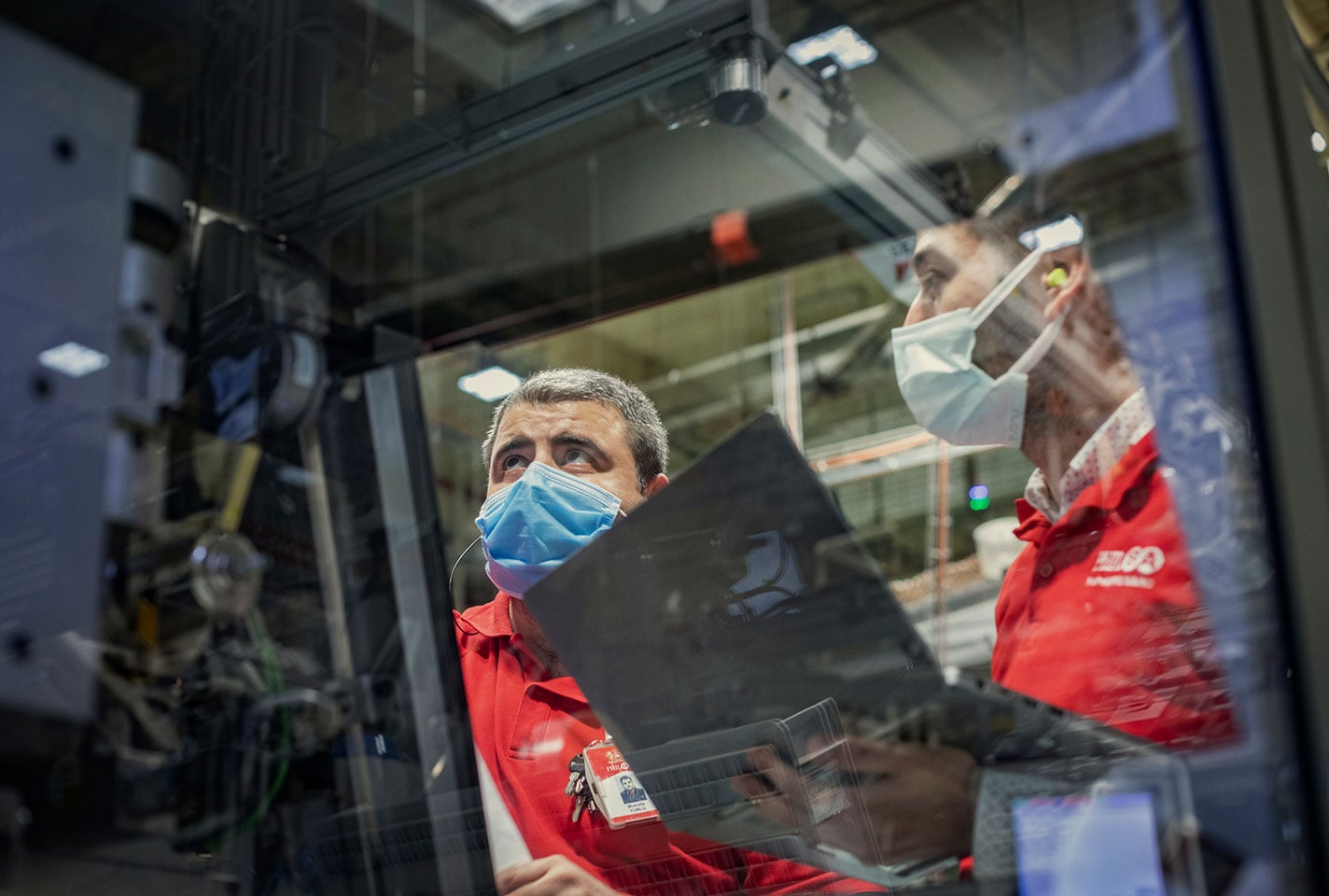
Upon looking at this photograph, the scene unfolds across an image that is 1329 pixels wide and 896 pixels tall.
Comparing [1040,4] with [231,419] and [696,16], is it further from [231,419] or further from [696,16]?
[231,419]

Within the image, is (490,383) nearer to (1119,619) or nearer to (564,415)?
(564,415)

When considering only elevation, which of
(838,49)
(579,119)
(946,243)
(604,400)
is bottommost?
(604,400)

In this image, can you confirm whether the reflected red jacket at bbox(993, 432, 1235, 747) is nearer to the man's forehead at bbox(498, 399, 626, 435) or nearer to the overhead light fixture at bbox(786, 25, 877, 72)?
the man's forehead at bbox(498, 399, 626, 435)

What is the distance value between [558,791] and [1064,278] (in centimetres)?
81

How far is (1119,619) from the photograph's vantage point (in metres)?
1.15

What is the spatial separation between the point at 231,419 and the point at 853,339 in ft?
3.30

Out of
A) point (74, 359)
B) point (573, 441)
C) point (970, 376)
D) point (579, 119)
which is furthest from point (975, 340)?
point (74, 359)

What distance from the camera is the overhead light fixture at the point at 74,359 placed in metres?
1.74

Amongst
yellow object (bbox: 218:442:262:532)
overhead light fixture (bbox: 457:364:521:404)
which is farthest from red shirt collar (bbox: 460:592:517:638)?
yellow object (bbox: 218:442:262:532)

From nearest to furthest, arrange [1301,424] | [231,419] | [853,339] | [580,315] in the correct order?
[1301,424]
[231,419]
[853,339]
[580,315]

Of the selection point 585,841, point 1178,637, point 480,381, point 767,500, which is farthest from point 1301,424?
point 480,381

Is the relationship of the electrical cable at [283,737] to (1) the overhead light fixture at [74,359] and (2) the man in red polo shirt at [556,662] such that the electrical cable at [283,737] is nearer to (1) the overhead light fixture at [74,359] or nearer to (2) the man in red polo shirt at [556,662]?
(2) the man in red polo shirt at [556,662]

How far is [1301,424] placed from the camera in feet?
2.87

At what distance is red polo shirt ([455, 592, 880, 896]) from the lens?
4.02ft
